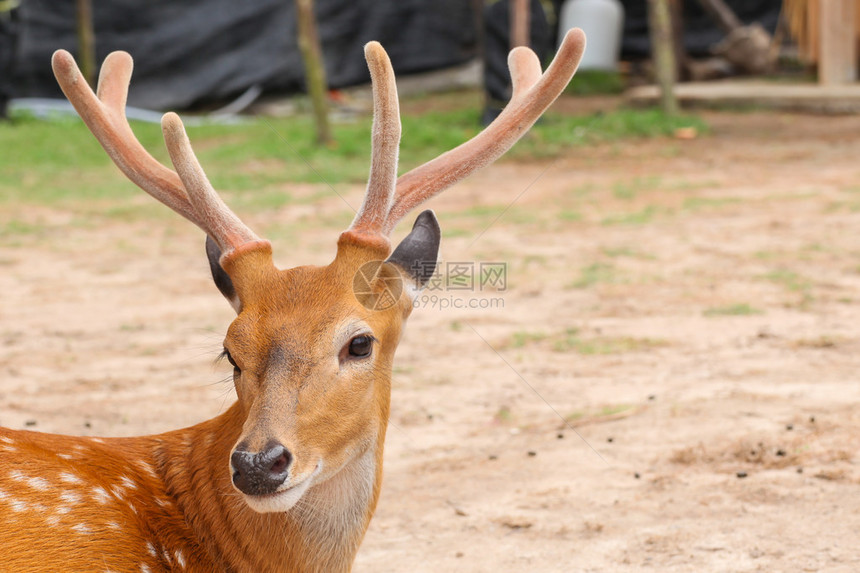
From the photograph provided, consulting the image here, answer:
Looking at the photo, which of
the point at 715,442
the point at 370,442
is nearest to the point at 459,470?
the point at 715,442

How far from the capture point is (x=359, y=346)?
2818 mm

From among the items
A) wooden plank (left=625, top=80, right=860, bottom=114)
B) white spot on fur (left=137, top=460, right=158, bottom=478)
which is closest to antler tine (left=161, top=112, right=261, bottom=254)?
white spot on fur (left=137, top=460, right=158, bottom=478)

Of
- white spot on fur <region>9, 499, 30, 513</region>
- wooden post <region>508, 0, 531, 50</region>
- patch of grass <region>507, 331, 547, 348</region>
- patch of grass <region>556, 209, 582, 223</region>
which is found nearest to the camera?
white spot on fur <region>9, 499, 30, 513</region>

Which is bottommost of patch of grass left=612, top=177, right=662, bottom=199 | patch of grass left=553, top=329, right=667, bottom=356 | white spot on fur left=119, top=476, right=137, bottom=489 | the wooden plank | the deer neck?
the wooden plank

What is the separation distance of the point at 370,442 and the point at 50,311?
421cm

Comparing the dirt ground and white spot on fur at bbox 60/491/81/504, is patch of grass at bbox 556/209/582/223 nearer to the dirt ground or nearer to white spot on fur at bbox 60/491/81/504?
the dirt ground

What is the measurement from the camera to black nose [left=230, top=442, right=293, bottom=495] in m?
2.51

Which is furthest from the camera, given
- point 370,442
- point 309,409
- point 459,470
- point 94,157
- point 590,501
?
point 94,157

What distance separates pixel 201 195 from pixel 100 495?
86 cm

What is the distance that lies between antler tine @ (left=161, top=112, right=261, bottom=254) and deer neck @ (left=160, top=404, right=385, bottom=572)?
48cm

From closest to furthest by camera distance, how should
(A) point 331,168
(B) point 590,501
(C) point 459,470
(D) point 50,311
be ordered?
(B) point 590,501 → (C) point 459,470 → (D) point 50,311 → (A) point 331,168

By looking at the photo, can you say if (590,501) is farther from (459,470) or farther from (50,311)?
(50,311)

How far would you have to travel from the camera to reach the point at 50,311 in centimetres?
654

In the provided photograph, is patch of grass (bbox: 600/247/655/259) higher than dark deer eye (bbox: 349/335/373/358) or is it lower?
lower
